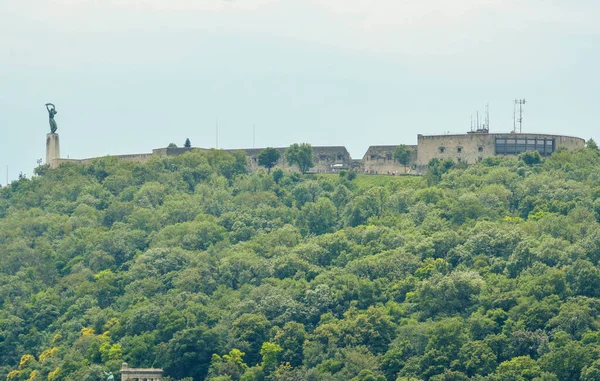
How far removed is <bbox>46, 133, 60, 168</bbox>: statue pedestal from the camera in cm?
12619

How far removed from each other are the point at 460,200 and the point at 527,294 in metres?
16.4

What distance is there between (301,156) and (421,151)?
7.99 m

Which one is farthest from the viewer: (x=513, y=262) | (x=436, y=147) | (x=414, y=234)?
(x=436, y=147)

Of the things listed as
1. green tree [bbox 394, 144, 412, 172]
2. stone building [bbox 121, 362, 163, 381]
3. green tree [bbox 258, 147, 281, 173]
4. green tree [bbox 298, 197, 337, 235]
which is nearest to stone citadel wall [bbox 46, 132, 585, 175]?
green tree [bbox 394, 144, 412, 172]

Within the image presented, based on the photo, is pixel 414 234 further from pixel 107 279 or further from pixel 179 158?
pixel 179 158

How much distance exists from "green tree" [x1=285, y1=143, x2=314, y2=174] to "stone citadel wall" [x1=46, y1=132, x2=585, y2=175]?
1245 mm

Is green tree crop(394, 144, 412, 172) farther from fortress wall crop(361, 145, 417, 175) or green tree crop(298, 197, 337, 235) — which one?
green tree crop(298, 197, 337, 235)

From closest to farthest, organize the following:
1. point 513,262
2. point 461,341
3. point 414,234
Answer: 1. point 461,341
2. point 513,262
3. point 414,234

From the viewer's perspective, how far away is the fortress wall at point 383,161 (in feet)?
393

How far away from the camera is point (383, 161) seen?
397ft

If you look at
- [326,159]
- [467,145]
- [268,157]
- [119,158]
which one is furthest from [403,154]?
[119,158]

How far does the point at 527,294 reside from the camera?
293 feet

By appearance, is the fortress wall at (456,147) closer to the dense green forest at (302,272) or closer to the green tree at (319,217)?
the dense green forest at (302,272)

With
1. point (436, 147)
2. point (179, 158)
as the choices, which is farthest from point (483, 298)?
point (179, 158)
